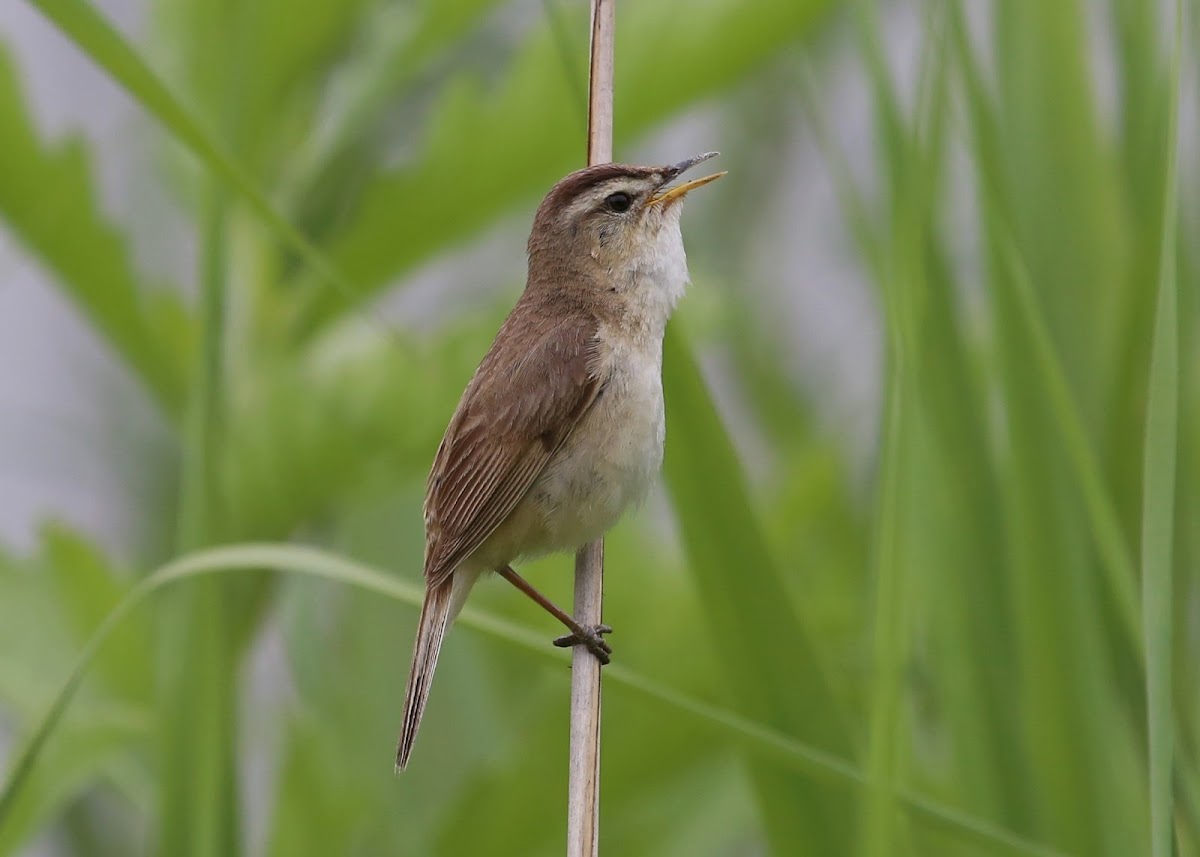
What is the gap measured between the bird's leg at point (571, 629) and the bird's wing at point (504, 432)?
0.21 metres

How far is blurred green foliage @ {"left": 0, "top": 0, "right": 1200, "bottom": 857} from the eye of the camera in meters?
1.79

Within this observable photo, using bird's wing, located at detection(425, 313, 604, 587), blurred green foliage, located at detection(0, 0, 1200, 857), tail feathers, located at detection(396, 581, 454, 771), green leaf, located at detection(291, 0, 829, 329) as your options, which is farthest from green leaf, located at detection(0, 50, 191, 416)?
tail feathers, located at detection(396, 581, 454, 771)

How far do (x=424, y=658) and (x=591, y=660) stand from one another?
1.06 feet

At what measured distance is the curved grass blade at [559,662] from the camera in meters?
1.59

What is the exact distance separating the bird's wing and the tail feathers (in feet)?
0.23

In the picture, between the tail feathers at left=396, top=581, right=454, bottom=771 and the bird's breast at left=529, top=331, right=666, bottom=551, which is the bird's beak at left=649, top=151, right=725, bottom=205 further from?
the tail feathers at left=396, top=581, right=454, bottom=771

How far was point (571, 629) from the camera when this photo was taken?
2.37 m

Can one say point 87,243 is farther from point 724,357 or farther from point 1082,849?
point 724,357

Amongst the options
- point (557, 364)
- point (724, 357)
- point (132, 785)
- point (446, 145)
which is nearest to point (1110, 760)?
point (557, 364)

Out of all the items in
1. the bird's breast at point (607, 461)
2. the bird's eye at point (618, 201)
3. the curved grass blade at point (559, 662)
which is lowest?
the curved grass blade at point (559, 662)

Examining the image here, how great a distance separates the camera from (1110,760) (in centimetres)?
203

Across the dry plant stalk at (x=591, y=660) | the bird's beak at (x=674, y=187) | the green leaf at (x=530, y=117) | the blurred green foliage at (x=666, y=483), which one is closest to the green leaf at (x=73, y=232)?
the blurred green foliage at (x=666, y=483)

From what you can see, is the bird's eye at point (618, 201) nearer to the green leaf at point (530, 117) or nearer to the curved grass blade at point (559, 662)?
the green leaf at point (530, 117)

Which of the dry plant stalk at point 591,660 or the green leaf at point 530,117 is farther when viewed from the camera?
the green leaf at point 530,117
